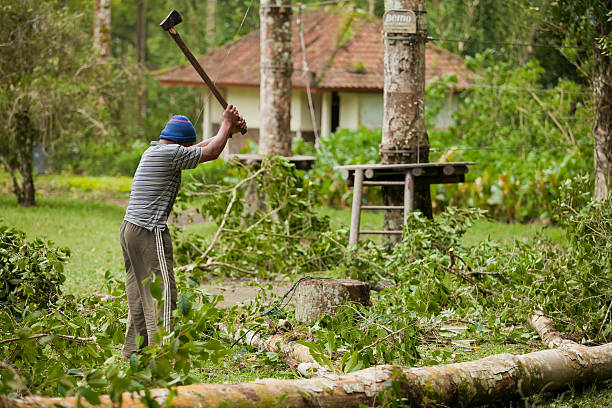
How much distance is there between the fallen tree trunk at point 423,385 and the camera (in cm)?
380

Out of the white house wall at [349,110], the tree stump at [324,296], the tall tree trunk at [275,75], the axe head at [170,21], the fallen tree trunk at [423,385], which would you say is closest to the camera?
the fallen tree trunk at [423,385]

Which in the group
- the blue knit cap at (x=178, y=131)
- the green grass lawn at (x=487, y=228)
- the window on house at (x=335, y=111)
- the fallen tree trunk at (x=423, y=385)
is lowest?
the green grass lawn at (x=487, y=228)

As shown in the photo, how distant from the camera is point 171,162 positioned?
18.4 feet

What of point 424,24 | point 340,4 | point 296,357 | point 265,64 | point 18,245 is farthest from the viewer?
point 340,4

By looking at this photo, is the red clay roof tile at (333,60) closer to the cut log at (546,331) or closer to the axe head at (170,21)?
the cut log at (546,331)

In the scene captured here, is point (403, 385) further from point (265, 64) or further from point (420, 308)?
point (265, 64)

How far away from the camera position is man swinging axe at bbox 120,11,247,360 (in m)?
5.56

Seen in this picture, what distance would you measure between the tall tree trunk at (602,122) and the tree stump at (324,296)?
14.2 feet

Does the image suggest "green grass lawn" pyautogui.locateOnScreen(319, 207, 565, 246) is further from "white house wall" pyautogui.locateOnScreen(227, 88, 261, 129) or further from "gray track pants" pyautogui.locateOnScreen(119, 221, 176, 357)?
"white house wall" pyautogui.locateOnScreen(227, 88, 261, 129)

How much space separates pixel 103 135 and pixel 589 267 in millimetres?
11223

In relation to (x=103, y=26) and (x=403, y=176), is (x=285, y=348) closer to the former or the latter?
(x=403, y=176)

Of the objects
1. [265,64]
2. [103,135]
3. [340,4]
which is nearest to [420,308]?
[265,64]

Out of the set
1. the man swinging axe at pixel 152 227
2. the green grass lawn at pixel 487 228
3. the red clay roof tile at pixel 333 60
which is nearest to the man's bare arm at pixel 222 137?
the man swinging axe at pixel 152 227

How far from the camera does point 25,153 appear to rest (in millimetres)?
15328
